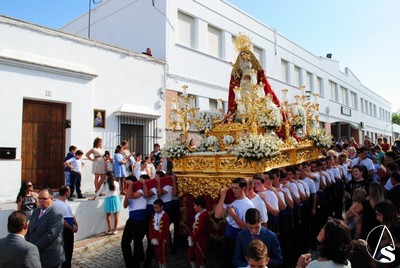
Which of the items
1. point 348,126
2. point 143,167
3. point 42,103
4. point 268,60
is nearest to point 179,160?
point 143,167

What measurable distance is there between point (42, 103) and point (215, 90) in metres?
7.90

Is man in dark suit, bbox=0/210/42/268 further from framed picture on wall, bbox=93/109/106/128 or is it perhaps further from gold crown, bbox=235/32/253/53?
framed picture on wall, bbox=93/109/106/128

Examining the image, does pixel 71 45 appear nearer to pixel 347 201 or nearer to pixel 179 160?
pixel 179 160

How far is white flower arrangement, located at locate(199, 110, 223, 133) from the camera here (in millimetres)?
7406

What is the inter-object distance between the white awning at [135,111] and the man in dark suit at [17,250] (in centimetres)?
770

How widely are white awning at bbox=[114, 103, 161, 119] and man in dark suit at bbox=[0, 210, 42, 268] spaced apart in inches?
303

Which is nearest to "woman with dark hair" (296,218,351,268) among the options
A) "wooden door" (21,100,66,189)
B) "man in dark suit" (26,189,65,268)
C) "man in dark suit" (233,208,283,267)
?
"man in dark suit" (233,208,283,267)

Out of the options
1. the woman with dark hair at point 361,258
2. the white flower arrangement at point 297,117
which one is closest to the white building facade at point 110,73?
the white flower arrangement at point 297,117

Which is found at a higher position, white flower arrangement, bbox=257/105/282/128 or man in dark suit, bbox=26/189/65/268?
white flower arrangement, bbox=257/105/282/128

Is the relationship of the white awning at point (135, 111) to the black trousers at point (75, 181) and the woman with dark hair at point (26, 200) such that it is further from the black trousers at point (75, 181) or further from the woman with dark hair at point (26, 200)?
the woman with dark hair at point (26, 200)

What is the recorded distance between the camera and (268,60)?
18.5m

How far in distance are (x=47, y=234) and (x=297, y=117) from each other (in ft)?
18.6

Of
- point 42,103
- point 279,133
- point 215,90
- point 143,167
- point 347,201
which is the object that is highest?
point 215,90

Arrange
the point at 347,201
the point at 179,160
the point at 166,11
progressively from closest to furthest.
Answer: the point at 179,160 < the point at 347,201 < the point at 166,11
